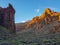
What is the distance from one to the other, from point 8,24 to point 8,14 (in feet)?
13.5

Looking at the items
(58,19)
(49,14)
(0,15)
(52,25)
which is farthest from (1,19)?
(49,14)

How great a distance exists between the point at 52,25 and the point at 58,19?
10018mm

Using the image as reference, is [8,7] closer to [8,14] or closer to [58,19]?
[8,14]

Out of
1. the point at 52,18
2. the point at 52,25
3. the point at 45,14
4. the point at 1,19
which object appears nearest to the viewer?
the point at 1,19

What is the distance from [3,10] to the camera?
271ft

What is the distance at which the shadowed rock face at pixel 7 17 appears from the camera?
80.1 metres

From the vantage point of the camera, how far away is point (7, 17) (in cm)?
8188

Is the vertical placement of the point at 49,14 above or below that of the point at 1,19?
above

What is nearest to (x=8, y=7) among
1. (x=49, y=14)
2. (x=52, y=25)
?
(x=52, y=25)

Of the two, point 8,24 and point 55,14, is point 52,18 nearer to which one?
point 55,14

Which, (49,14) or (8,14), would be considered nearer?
(8,14)

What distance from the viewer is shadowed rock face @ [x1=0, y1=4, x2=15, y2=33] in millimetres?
80062

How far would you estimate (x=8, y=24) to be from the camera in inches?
3206

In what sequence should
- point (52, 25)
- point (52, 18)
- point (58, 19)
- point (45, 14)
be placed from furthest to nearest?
point (45, 14) → point (52, 18) → point (58, 19) → point (52, 25)
